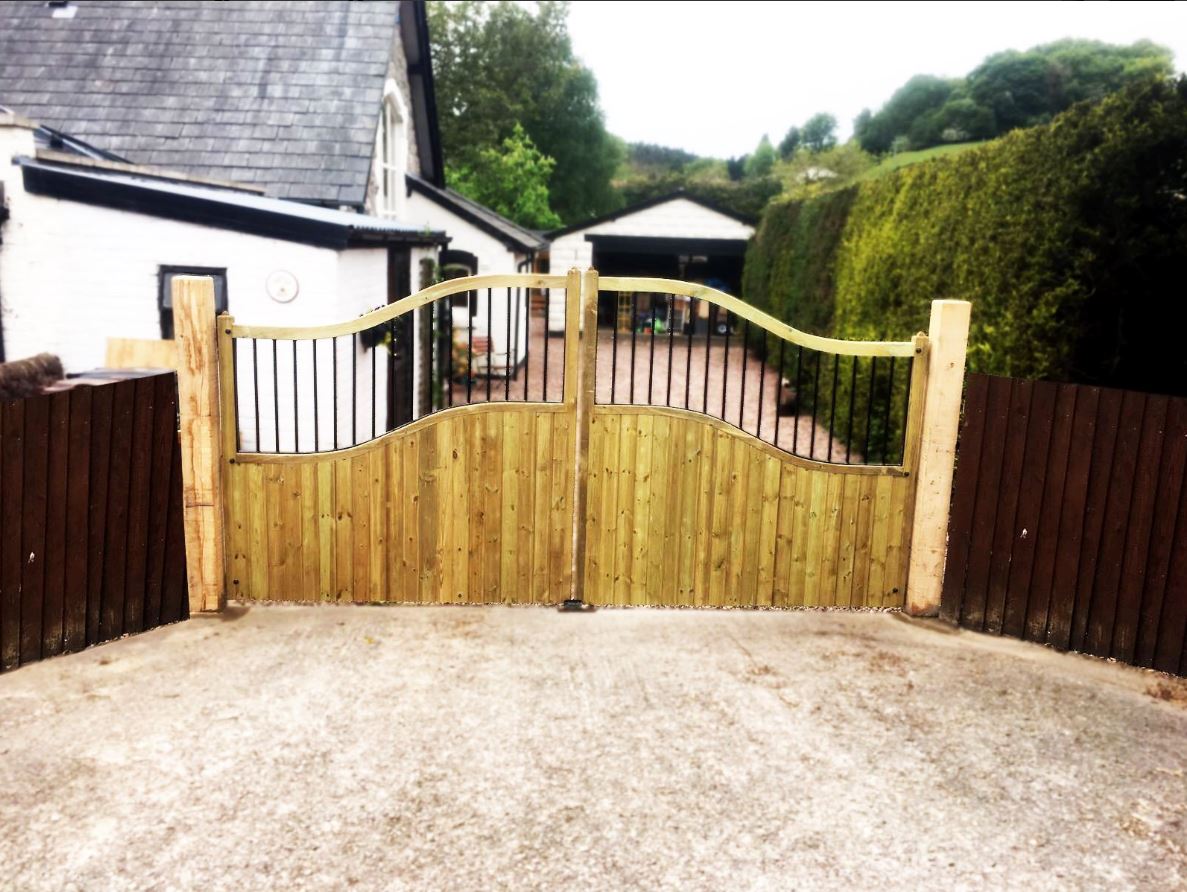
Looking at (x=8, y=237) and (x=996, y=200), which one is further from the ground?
(x=996, y=200)

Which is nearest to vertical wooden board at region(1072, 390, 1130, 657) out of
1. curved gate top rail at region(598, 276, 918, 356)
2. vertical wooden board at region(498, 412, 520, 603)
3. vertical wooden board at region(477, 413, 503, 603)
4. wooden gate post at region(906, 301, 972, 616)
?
wooden gate post at region(906, 301, 972, 616)

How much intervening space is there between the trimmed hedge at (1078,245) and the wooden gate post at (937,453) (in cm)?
125

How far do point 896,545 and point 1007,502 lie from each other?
0.78 m

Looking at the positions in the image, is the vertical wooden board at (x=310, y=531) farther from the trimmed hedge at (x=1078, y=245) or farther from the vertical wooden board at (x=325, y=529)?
the trimmed hedge at (x=1078, y=245)

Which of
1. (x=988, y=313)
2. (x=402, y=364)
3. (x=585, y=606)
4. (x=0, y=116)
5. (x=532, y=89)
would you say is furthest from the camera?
(x=532, y=89)

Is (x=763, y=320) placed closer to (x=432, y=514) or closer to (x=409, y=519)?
(x=432, y=514)

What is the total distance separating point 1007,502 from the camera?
652cm

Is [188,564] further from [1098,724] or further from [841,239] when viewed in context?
[841,239]

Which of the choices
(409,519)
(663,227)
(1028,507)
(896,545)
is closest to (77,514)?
(409,519)

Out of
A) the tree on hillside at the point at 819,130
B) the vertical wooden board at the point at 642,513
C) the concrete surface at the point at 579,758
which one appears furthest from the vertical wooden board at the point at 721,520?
the tree on hillside at the point at 819,130

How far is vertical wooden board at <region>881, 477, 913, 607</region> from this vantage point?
6.82 meters

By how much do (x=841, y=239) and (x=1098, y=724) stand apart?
36.6 ft

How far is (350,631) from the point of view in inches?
257

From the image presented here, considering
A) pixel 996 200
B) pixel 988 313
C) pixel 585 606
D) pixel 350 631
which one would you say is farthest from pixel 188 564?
pixel 996 200
